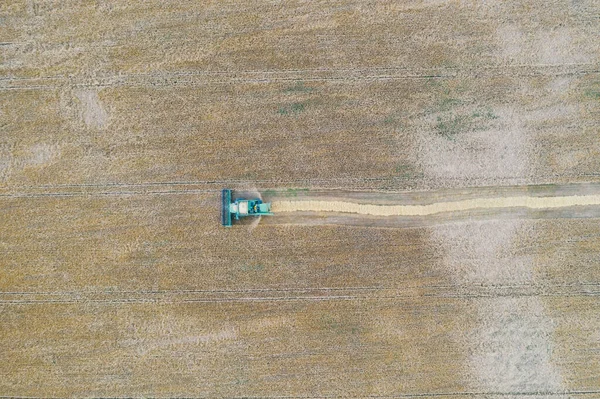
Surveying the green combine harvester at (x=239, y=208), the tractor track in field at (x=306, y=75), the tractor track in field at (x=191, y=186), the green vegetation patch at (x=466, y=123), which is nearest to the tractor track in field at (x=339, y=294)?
the green combine harvester at (x=239, y=208)

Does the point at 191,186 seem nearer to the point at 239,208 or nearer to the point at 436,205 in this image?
the point at 239,208

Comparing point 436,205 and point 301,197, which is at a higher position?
point 301,197

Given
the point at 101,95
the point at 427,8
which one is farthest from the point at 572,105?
the point at 101,95

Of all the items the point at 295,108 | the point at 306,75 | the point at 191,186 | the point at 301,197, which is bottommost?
the point at 301,197

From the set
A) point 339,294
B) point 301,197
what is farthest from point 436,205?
point 301,197

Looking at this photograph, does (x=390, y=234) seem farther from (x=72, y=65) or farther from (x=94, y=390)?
(x=72, y=65)

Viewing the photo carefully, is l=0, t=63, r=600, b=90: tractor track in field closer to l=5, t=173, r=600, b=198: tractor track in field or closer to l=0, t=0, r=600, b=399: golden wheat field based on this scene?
l=0, t=0, r=600, b=399: golden wheat field
